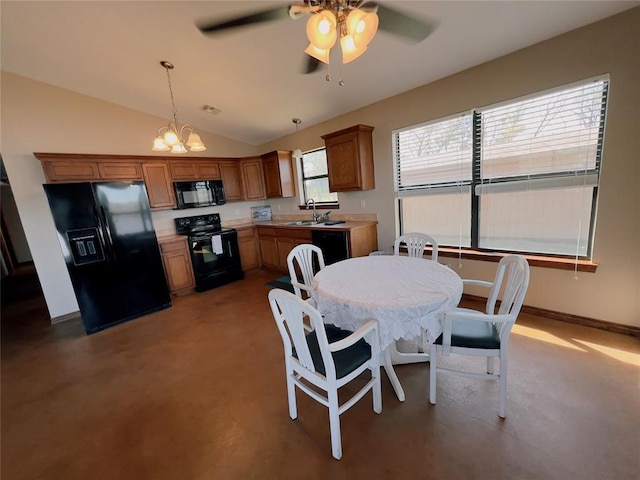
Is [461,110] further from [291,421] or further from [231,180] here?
[231,180]

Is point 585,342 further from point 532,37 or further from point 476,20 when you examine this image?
point 476,20

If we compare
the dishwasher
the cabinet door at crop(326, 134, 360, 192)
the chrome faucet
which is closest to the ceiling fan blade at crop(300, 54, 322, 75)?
the cabinet door at crop(326, 134, 360, 192)

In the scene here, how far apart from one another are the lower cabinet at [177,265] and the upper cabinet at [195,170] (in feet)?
3.39

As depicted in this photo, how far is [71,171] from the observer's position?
3.28 meters

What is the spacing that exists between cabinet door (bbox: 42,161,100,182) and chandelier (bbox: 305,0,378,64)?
3.56 meters

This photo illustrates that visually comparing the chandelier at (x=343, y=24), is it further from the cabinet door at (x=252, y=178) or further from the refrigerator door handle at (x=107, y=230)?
the cabinet door at (x=252, y=178)

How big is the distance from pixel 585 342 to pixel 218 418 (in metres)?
2.96

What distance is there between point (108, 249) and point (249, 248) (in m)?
2.14

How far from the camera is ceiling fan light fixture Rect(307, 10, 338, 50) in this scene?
51.8 inches

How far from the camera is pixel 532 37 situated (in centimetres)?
222

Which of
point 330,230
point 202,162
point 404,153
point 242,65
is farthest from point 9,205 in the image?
point 404,153

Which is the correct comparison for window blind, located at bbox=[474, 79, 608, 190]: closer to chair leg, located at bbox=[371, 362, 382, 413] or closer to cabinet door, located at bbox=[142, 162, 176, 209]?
chair leg, located at bbox=[371, 362, 382, 413]

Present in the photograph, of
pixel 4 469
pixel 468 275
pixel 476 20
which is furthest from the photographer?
pixel 468 275

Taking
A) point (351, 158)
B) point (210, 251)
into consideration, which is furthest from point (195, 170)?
point (351, 158)
